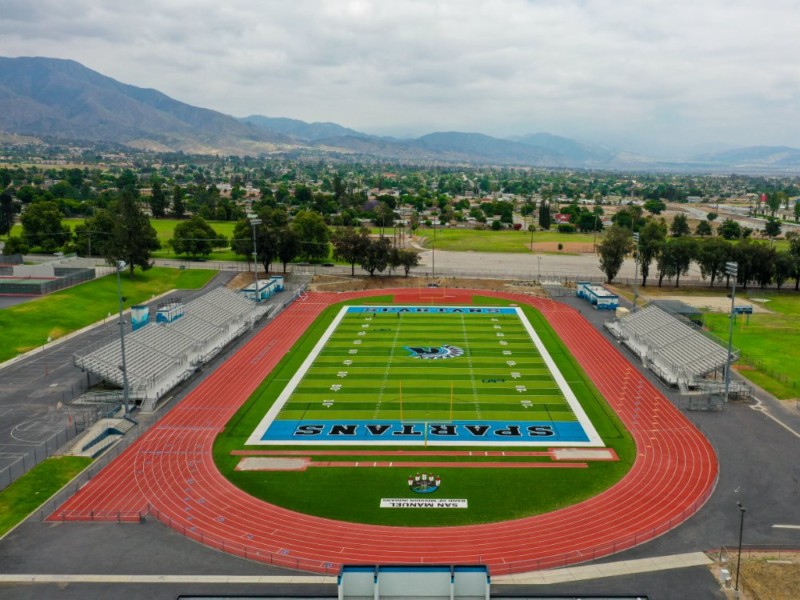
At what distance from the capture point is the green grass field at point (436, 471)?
1131 inches

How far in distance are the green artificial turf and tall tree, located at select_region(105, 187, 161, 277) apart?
165ft

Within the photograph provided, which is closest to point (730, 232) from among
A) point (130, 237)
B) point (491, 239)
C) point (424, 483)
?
point (491, 239)

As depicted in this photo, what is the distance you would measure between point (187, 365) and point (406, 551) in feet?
95.9

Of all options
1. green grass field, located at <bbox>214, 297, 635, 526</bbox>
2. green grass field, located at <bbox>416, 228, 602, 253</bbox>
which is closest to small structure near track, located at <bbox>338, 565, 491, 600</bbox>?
green grass field, located at <bbox>214, 297, 635, 526</bbox>

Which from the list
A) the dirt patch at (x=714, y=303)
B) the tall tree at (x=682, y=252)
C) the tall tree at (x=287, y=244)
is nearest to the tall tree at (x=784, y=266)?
the dirt patch at (x=714, y=303)

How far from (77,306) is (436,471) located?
51.1 metres

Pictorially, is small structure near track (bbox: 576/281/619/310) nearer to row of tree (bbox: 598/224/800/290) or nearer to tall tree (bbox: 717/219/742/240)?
row of tree (bbox: 598/224/800/290)

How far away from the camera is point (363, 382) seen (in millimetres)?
46125

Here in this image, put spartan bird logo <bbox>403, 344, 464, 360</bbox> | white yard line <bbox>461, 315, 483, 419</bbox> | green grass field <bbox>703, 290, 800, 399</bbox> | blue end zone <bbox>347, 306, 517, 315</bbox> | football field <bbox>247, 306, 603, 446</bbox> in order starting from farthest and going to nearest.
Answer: blue end zone <bbox>347, 306, 517, 315</bbox> → spartan bird logo <bbox>403, 344, 464, 360</bbox> → green grass field <bbox>703, 290, 800, 399</bbox> → white yard line <bbox>461, 315, 483, 419</bbox> → football field <bbox>247, 306, 603, 446</bbox>

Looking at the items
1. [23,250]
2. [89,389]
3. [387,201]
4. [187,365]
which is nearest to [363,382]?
[187,365]

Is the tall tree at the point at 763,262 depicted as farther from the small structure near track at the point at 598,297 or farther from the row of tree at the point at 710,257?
the small structure near track at the point at 598,297

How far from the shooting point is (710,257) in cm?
8169

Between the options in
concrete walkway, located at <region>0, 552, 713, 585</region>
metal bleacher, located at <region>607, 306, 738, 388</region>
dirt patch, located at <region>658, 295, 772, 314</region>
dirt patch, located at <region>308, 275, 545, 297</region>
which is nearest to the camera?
concrete walkway, located at <region>0, 552, 713, 585</region>

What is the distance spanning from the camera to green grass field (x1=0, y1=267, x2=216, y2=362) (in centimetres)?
5648
